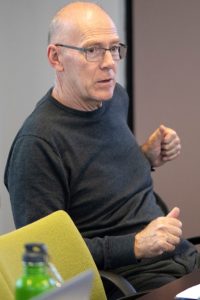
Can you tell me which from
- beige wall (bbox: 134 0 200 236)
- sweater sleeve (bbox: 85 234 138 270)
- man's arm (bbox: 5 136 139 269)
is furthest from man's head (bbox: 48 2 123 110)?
beige wall (bbox: 134 0 200 236)

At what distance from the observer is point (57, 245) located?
1876mm

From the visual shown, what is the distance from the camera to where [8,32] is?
355cm

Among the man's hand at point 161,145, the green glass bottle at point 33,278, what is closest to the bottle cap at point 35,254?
the green glass bottle at point 33,278

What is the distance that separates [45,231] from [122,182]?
2.37 ft

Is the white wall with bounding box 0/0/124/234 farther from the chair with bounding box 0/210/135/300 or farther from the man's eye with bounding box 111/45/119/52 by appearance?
the chair with bounding box 0/210/135/300

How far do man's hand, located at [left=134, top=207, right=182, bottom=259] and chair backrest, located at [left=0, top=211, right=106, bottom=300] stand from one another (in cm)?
36

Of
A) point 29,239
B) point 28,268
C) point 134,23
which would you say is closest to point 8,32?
point 134,23

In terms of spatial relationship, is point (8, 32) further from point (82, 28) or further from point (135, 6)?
point (82, 28)

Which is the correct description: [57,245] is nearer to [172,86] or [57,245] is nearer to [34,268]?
[34,268]

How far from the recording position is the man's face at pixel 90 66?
2.50 metres

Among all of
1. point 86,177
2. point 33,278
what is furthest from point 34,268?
point 86,177

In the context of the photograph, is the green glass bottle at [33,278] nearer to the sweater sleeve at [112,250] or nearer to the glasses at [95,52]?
the sweater sleeve at [112,250]

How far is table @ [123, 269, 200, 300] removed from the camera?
1.64 meters

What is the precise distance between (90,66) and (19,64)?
120cm
